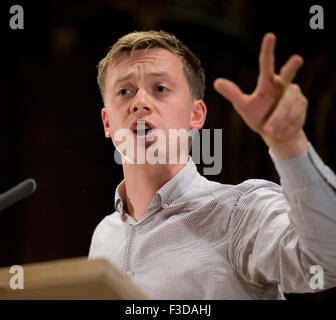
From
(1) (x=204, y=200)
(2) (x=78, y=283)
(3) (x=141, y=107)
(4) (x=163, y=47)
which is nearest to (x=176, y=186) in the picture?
(1) (x=204, y=200)

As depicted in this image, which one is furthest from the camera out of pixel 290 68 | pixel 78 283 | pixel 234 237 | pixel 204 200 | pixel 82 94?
pixel 82 94

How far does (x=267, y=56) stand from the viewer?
2.60ft

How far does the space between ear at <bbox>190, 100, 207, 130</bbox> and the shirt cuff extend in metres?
0.51

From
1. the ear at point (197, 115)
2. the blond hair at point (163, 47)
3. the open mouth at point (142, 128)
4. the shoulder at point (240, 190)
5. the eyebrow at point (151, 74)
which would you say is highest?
the blond hair at point (163, 47)

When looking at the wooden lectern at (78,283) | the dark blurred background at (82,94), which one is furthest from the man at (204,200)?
the dark blurred background at (82,94)

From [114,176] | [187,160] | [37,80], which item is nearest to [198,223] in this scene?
[187,160]

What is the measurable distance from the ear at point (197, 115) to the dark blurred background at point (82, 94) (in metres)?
0.89

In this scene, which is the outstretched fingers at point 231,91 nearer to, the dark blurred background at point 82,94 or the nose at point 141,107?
the nose at point 141,107

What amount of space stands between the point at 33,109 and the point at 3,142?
20cm

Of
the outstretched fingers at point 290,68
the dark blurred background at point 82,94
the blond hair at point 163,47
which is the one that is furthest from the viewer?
the dark blurred background at point 82,94

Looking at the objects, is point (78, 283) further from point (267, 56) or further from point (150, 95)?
point (150, 95)

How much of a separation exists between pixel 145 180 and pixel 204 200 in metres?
0.18

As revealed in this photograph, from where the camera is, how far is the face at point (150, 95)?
1234 millimetres

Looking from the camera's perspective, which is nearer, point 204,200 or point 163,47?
point 204,200
